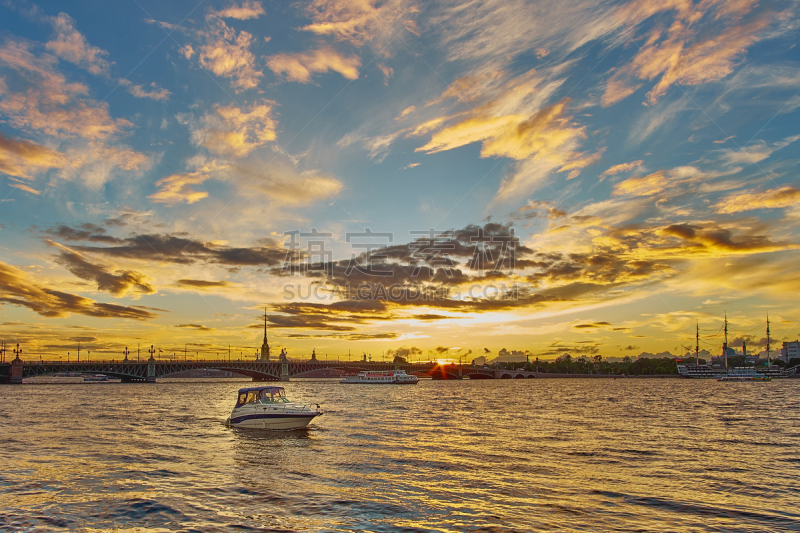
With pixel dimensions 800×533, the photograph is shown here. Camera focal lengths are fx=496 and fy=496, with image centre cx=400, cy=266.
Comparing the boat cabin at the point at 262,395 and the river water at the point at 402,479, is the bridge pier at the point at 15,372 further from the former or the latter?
the boat cabin at the point at 262,395

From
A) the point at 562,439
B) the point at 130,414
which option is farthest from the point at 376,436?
the point at 130,414

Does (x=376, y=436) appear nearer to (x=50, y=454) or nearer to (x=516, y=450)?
(x=516, y=450)

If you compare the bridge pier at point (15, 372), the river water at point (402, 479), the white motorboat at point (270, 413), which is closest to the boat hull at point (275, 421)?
the white motorboat at point (270, 413)

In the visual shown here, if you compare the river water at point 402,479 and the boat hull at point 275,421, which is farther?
the boat hull at point 275,421

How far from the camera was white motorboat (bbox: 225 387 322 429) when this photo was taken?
4797 centimetres

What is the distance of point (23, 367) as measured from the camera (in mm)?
185000

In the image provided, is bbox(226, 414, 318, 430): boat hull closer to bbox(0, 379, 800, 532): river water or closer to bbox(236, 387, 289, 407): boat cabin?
bbox(0, 379, 800, 532): river water

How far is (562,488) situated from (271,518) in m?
14.6

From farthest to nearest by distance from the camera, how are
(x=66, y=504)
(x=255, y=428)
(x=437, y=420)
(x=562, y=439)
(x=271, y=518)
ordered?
(x=437, y=420) → (x=255, y=428) → (x=562, y=439) → (x=66, y=504) → (x=271, y=518)

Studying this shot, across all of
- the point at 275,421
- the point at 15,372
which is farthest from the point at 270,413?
the point at 15,372

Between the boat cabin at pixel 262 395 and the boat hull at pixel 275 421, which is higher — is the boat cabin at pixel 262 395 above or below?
above

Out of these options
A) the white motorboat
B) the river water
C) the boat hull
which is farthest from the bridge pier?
the boat hull

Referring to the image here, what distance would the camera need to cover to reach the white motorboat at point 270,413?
4797cm

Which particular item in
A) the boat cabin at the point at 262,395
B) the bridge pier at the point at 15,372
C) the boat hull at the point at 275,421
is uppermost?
the boat cabin at the point at 262,395
